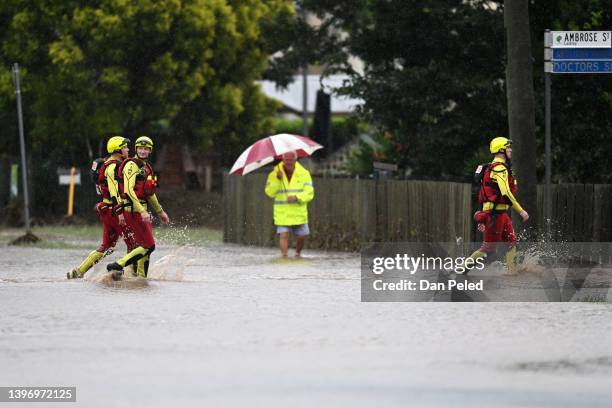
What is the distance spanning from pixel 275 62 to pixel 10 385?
38.6 m

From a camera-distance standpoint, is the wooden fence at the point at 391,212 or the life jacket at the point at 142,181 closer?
the life jacket at the point at 142,181

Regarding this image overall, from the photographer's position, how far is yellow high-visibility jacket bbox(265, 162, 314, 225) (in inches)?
888

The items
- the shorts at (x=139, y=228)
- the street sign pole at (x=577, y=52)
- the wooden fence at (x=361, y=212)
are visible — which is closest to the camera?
the shorts at (x=139, y=228)

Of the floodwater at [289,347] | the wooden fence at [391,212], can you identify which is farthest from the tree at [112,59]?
the floodwater at [289,347]

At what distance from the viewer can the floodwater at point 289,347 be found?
9.53 meters

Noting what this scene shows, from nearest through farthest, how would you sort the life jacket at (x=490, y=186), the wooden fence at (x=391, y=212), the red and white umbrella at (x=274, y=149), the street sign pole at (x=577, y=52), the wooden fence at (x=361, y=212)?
the life jacket at (x=490, y=186) → the street sign pole at (x=577, y=52) → the wooden fence at (x=391, y=212) → the wooden fence at (x=361, y=212) → the red and white umbrella at (x=274, y=149)

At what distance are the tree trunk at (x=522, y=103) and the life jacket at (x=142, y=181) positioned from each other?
512 centimetres

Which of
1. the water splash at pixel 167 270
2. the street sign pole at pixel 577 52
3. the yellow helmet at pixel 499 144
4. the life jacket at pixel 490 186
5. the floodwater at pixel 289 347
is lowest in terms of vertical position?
the floodwater at pixel 289 347

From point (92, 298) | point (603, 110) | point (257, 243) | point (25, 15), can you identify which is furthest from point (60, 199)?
point (92, 298)

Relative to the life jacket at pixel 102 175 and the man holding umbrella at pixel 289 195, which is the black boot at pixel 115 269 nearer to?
the life jacket at pixel 102 175

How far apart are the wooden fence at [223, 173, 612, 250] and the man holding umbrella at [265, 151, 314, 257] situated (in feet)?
6.54

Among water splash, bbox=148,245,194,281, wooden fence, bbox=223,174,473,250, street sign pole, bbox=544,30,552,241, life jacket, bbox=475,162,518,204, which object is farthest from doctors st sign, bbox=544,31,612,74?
water splash, bbox=148,245,194,281

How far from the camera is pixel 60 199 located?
4284 cm

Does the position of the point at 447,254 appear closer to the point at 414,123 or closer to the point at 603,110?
the point at 603,110
